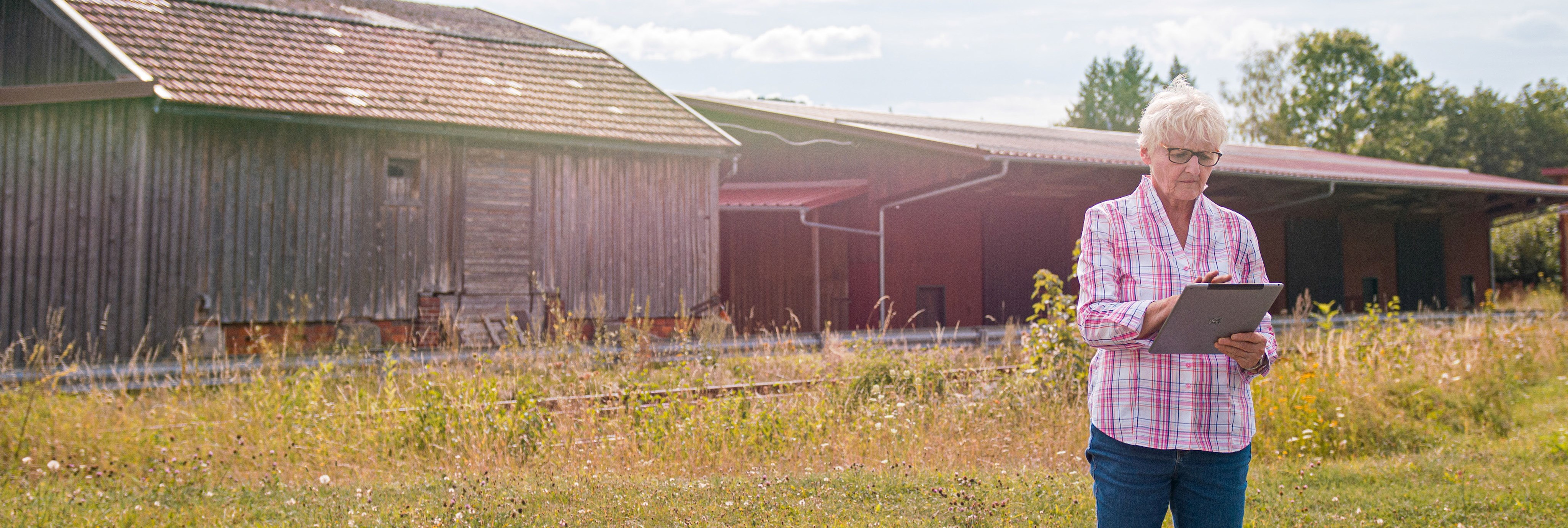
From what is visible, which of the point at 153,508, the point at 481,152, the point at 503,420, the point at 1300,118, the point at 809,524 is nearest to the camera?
the point at 809,524

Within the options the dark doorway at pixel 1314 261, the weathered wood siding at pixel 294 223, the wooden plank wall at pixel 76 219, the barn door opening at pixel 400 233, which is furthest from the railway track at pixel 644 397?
the dark doorway at pixel 1314 261

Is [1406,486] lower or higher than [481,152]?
lower

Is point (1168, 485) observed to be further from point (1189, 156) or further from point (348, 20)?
point (348, 20)

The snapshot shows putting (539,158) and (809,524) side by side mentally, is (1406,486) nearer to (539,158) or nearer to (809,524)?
(809,524)

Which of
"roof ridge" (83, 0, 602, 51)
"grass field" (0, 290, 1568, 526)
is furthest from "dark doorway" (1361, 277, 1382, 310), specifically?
"roof ridge" (83, 0, 602, 51)

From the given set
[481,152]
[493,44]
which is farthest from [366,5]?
[481,152]

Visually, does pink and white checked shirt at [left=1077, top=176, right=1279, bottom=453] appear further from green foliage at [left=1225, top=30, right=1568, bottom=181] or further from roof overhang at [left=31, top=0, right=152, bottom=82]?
green foliage at [left=1225, top=30, right=1568, bottom=181]

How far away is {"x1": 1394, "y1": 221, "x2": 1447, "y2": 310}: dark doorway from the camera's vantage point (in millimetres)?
23250

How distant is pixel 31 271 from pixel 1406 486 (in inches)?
530

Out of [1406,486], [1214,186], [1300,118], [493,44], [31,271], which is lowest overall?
[1406,486]

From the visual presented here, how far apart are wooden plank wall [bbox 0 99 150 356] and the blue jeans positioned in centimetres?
1245

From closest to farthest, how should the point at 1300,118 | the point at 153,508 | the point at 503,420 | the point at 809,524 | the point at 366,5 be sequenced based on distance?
the point at 809,524, the point at 153,508, the point at 503,420, the point at 366,5, the point at 1300,118

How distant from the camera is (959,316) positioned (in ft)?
59.1

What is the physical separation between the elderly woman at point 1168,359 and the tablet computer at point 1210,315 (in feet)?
0.16
